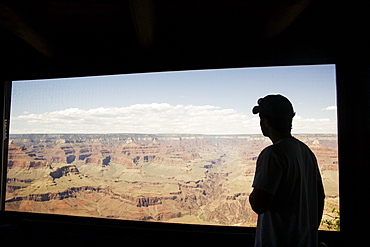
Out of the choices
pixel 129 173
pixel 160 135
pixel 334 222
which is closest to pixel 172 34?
pixel 160 135

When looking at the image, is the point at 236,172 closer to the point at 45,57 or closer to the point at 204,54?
the point at 204,54

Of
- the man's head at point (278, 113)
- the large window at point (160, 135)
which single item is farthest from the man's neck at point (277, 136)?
the large window at point (160, 135)

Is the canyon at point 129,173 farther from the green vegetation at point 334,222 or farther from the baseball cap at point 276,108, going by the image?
the baseball cap at point 276,108

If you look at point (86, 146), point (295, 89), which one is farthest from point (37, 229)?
point (295, 89)

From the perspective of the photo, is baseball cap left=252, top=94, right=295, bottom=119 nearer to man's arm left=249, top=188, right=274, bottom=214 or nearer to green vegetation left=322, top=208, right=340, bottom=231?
man's arm left=249, top=188, right=274, bottom=214

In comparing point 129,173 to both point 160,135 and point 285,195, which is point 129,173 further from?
point 285,195
